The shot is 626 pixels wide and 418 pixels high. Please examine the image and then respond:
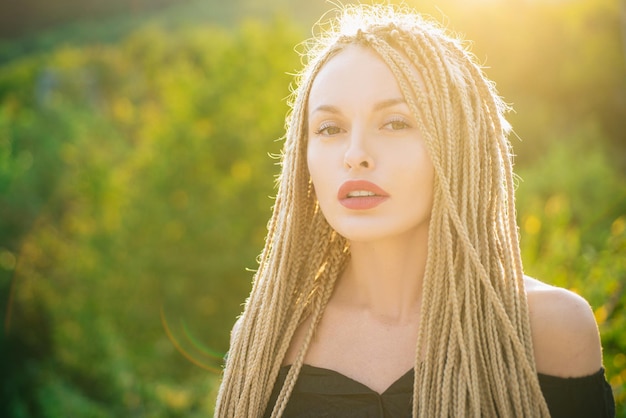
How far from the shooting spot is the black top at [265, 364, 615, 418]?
2141 millimetres

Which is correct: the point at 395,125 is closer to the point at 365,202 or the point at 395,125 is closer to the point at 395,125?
the point at 395,125

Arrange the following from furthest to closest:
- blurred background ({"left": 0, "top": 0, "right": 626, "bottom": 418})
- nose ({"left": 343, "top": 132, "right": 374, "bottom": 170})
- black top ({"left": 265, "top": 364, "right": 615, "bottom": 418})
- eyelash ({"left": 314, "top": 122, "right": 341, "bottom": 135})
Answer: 1. blurred background ({"left": 0, "top": 0, "right": 626, "bottom": 418})
2. eyelash ({"left": 314, "top": 122, "right": 341, "bottom": 135})
3. nose ({"left": 343, "top": 132, "right": 374, "bottom": 170})
4. black top ({"left": 265, "top": 364, "right": 615, "bottom": 418})

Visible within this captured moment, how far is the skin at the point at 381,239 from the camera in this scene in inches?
85.9

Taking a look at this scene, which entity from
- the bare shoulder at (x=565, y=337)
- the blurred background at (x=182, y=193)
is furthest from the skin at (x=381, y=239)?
the blurred background at (x=182, y=193)

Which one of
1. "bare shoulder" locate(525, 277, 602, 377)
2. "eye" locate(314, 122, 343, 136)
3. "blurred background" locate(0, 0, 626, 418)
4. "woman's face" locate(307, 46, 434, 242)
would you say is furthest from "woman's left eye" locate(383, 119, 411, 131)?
"blurred background" locate(0, 0, 626, 418)

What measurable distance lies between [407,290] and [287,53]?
22.1 meters

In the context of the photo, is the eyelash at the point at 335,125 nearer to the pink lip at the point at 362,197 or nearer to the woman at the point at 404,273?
the woman at the point at 404,273

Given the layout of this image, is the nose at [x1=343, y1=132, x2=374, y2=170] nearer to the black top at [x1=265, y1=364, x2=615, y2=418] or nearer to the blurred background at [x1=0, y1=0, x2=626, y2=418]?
the black top at [x1=265, y1=364, x2=615, y2=418]

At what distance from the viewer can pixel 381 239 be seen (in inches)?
97.8

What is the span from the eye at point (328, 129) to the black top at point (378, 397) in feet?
2.67

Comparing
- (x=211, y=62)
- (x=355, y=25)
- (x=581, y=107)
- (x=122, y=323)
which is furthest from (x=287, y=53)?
(x=355, y=25)

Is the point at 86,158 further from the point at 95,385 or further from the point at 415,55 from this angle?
the point at 415,55

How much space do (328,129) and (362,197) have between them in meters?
0.30

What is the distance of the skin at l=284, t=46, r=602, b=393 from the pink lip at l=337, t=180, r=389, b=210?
2 cm
